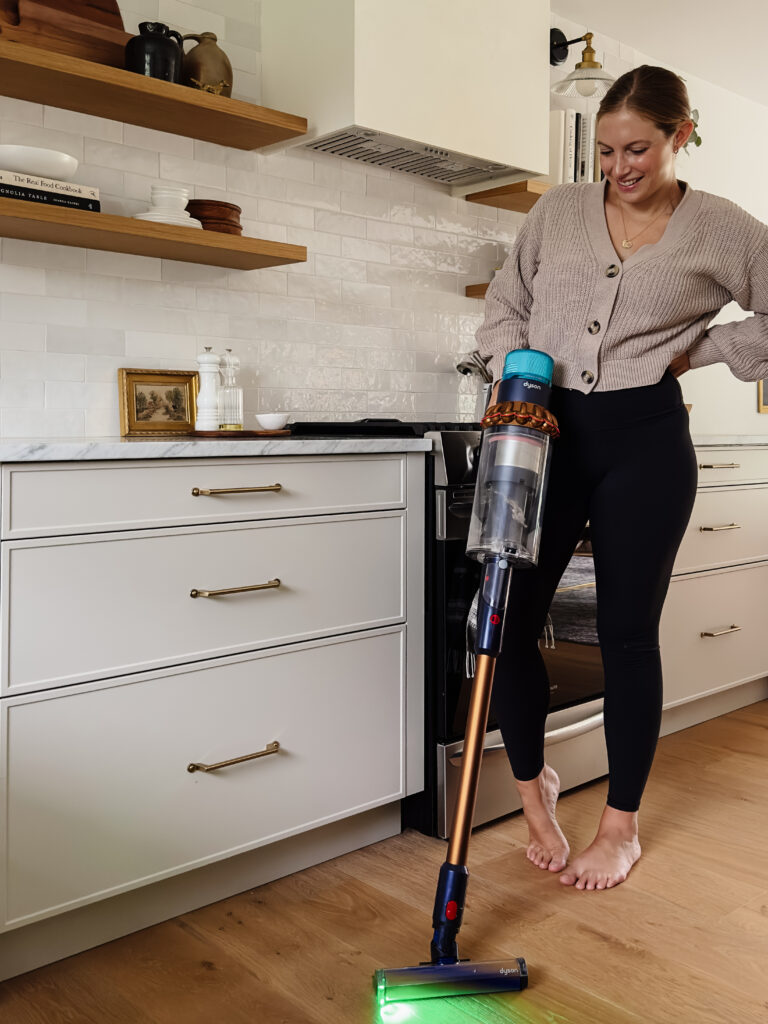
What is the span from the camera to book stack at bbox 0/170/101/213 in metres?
1.96

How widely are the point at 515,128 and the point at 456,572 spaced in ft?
4.46

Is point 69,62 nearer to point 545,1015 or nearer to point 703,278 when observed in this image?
point 703,278

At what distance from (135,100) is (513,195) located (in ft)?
4.18

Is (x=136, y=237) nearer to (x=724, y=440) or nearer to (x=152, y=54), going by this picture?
(x=152, y=54)

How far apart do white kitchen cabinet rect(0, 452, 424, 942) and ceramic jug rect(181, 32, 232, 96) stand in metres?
0.99

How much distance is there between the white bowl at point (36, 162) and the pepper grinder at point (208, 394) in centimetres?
50

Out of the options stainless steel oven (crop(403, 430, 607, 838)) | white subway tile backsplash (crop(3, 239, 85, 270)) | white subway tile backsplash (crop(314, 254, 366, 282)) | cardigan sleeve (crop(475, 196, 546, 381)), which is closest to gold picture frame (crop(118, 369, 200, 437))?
white subway tile backsplash (crop(3, 239, 85, 270))

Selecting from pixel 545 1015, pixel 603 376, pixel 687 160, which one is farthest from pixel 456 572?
pixel 687 160

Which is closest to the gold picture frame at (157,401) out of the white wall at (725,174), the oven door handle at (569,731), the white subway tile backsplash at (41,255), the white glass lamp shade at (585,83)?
the white subway tile backsplash at (41,255)

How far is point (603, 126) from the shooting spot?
68.8 inches

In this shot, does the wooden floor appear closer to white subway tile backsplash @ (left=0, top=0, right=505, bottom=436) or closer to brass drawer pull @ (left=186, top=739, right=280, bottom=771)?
brass drawer pull @ (left=186, top=739, right=280, bottom=771)

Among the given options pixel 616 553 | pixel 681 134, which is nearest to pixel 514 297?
pixel 681 134

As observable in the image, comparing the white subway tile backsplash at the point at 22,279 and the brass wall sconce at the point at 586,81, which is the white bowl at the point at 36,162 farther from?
the brass wall sconce at the point at 586,81

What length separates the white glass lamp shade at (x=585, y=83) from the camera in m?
3.02
